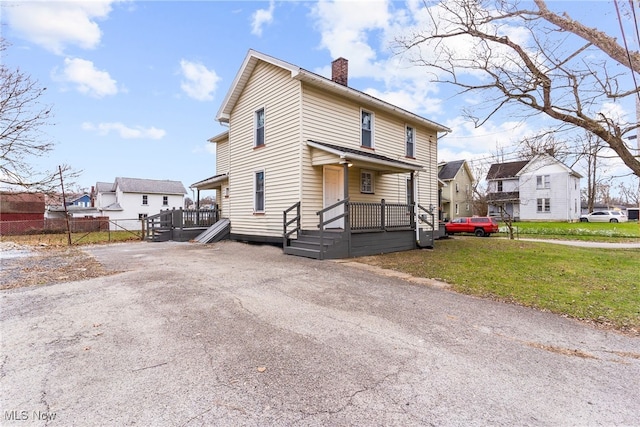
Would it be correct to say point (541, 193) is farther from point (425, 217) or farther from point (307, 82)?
point (307, 82)

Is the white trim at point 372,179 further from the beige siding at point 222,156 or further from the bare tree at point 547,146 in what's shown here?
the beige siding at point 222,156

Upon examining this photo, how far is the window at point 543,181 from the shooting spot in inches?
1475

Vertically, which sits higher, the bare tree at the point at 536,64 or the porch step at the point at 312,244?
the bare tree at the point at 536,64

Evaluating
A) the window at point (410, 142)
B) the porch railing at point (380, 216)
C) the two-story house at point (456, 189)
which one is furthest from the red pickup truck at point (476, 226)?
the two-story house at point (456, 189)

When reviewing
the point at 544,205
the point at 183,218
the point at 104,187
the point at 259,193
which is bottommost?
the point at 183,218

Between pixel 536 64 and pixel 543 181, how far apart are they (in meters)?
38.1

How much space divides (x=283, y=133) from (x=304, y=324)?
29.6 feet

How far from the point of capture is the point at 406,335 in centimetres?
394

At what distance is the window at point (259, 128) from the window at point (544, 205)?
130ft

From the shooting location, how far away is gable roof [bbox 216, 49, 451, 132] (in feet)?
35.5

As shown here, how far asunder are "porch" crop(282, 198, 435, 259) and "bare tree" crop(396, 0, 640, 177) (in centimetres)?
471

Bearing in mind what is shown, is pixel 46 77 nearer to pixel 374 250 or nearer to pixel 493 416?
pixel 374 250

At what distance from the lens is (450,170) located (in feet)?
125

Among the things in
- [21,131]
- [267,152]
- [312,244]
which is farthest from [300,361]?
[267,152]
